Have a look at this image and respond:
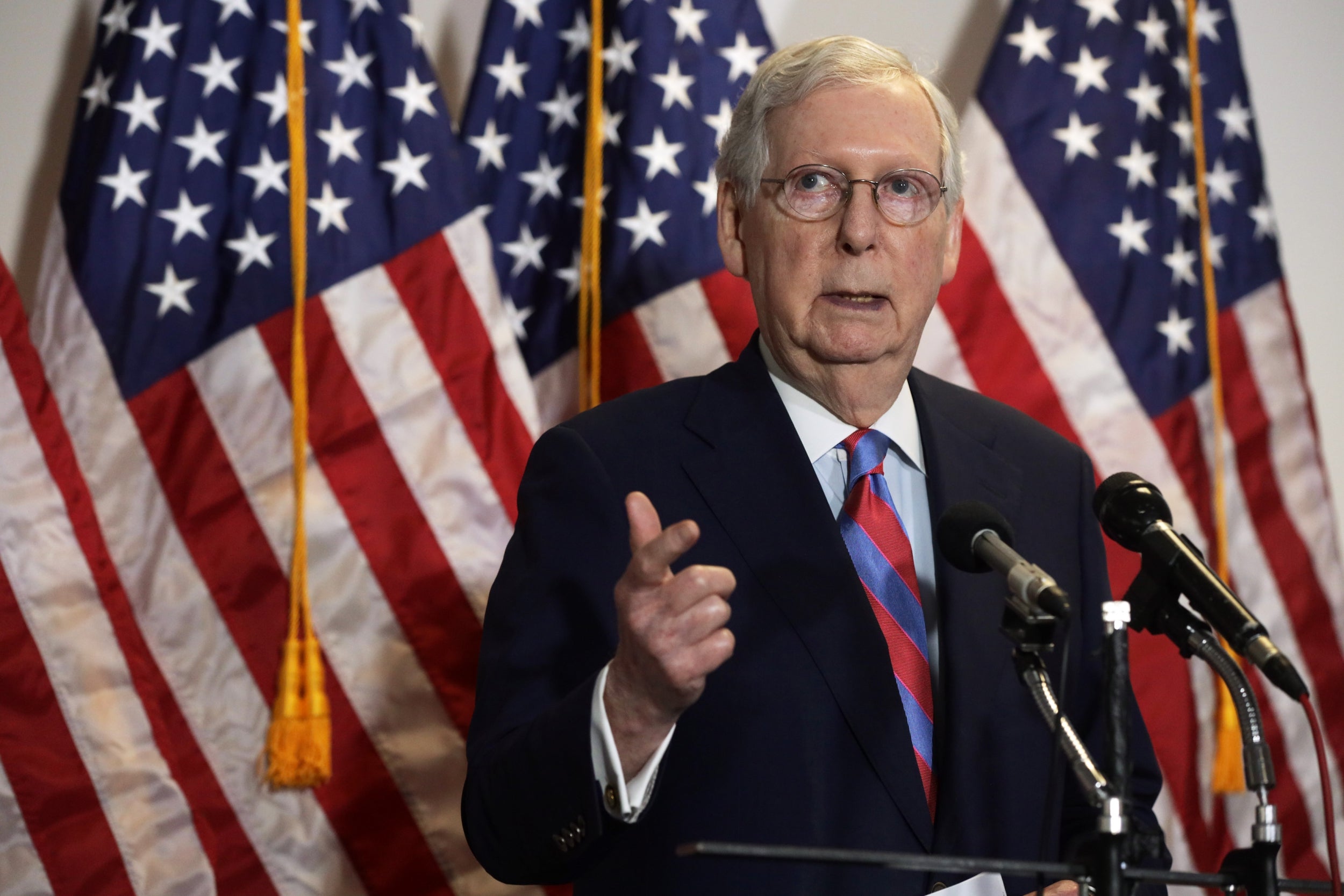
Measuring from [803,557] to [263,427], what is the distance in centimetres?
113

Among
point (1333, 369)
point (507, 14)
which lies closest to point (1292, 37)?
point (1333, 369)

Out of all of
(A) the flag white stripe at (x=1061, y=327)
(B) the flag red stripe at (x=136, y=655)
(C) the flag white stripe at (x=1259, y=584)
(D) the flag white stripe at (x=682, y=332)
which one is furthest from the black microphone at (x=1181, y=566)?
(B) the flag red stripe at (x=136, y=655)

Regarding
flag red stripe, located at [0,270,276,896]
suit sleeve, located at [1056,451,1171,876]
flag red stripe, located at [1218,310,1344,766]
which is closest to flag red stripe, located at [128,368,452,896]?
flag red stripe, located at [0,270,276,896]

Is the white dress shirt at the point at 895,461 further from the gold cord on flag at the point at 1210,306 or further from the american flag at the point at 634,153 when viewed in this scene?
the gold cord on flag at the point at 1210,306

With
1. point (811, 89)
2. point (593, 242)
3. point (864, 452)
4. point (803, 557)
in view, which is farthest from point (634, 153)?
point (803, 557)

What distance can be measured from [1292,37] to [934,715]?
2.06 m

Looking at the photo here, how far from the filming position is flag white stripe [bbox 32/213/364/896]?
2.12m

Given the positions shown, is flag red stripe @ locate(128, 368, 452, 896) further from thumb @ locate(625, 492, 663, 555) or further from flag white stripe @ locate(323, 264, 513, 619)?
thumb @ locate(625, 492, 663, 555)

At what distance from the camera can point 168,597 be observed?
2125 millimetres

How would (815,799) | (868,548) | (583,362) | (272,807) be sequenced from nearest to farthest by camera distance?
(815,799) < (868,548) < (272,807) < (583,362)

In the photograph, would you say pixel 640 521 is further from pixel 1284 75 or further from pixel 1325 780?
pixel 1284 75

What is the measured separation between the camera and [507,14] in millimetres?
2383

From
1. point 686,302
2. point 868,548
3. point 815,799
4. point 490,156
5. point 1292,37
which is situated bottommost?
point 815,799

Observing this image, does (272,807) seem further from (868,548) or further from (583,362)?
(868,548)
